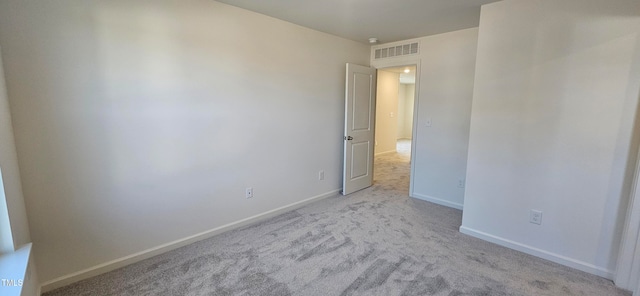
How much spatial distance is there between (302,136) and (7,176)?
2586 mm

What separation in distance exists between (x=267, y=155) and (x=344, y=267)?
1536 mm

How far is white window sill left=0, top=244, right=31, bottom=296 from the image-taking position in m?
1.26

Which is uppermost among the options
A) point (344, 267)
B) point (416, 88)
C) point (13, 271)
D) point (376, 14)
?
point (376, 14)

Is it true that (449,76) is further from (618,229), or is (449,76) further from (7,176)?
(7,176)

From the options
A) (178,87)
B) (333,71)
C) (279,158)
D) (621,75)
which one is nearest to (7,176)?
(178,87)

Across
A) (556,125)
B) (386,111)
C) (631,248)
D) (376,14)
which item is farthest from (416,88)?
(386,111)

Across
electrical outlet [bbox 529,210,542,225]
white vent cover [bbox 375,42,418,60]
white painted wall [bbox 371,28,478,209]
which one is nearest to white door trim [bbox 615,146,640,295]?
electrical outlet [bbox 529,210,542,225]

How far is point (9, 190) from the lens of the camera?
1.50 m

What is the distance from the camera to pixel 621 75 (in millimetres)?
2074

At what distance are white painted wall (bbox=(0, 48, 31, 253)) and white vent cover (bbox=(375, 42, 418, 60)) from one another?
396cm

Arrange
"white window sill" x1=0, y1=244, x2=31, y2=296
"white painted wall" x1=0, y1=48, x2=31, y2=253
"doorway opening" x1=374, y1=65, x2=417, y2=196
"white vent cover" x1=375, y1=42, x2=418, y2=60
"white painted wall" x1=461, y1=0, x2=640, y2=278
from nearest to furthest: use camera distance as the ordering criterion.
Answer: "white window sill" x1=0, y1=244, x2=31, y2=296, "white painted wall" x1=0, y1=48, x2=31, y2=253, "white painted wall" x1=461, y1=0, x2=640, y2=278, "white vent cover" x1=375, y1=42, x2=418, y2=60, "doorway opening" x1=374, y1=65, x2=417, y2=196

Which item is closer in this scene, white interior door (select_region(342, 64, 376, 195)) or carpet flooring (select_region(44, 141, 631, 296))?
carpet flooring (select_region(44, 141, 631, 296))

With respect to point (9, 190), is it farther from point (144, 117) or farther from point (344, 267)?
point (344, 267)

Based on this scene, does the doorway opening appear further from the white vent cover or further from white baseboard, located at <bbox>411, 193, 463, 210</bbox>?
the white vent cover
